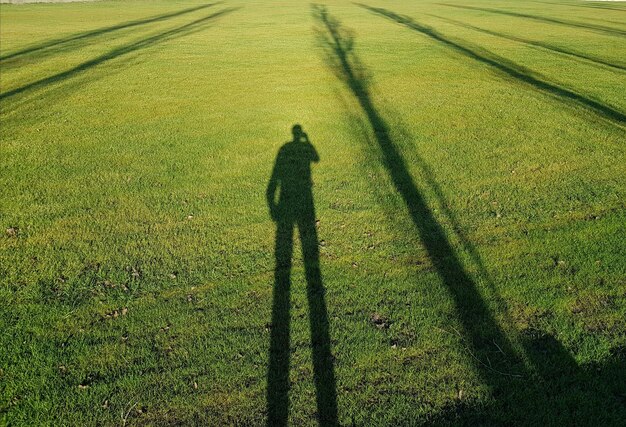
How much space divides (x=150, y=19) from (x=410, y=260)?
3713 cm

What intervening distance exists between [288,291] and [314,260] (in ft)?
2.09

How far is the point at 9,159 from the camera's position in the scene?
27.2 feet

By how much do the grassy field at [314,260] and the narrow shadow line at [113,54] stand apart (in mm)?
1735

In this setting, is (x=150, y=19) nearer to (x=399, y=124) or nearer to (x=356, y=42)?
(x=356, y=42)

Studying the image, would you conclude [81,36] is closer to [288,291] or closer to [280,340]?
[288,291]

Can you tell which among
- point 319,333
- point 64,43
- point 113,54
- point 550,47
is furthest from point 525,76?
point 64,43

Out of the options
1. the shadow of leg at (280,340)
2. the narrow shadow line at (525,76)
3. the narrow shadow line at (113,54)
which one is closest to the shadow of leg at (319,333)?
the shadow of leg at (280,340)

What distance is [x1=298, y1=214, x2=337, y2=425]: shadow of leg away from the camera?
141 inches

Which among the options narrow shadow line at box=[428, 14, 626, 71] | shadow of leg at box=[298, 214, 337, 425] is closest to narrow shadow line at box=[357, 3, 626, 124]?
narrow shadow line at box=[428, 14, 626, 71]

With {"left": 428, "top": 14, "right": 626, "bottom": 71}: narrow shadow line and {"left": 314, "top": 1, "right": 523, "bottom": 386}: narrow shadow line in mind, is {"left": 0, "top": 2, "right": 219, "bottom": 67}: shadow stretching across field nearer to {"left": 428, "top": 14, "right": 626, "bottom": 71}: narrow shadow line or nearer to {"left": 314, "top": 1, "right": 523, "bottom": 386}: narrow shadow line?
{"left": 314, "top": 1, "right": 523, "bottom": 386}: narrow shadow line

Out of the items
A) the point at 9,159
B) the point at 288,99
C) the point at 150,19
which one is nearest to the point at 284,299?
the point at 9,159

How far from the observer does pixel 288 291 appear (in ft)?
15.8

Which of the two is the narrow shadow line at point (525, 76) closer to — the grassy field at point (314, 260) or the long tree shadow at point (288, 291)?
the grassy field at point (314, 260)

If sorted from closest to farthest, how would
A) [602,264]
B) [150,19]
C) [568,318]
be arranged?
[568,318] < [602,264] < [150,19]
